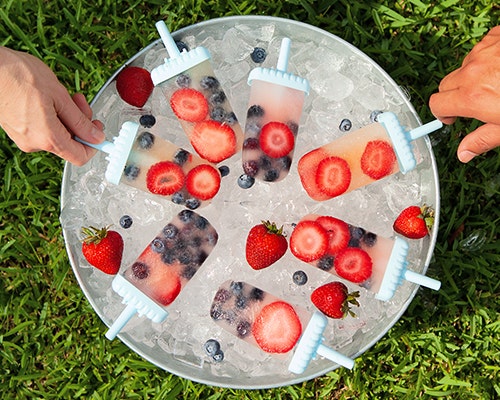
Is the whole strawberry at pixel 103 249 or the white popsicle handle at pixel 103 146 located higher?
the white popsicle handle at pixel 103 146

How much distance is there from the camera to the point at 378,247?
208cm

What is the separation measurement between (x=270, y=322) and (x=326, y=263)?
29 cm

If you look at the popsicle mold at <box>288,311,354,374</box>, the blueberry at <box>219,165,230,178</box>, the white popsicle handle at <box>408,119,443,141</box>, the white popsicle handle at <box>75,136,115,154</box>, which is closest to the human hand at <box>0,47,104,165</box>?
the white popsicle handle at <box>75,136,115,154</box>

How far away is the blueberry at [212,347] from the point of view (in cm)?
218

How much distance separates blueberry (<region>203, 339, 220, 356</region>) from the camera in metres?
2.18

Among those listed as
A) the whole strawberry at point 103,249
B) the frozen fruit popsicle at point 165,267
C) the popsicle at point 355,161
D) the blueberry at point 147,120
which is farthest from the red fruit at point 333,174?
the whole strawberry at point 103,249

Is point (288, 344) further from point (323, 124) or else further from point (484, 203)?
point (484, 203)

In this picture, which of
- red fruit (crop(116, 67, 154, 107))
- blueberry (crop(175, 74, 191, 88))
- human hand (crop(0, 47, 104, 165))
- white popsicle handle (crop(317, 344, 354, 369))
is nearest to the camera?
human hand (crop(0, 47, 104, 165))

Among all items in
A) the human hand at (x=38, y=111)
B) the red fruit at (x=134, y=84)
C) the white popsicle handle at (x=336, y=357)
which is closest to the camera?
the human hand at (x=38, y=111)

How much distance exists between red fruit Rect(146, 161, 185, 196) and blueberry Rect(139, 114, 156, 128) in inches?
8.4

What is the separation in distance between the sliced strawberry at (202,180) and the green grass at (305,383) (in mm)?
837

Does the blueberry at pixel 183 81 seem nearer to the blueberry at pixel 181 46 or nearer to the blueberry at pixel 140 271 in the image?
the blueberry at pixel 181 46

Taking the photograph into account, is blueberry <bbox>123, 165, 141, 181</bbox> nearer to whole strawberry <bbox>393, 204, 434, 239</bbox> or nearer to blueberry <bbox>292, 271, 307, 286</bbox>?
blueberry <bbox>292, 271, 307, 286</bbox>

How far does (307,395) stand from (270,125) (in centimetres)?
126
